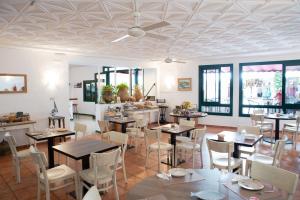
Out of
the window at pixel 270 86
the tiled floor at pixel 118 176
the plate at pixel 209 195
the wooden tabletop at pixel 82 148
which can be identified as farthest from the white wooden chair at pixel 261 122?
the plate at pixel 209 195

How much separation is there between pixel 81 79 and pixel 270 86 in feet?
30.5

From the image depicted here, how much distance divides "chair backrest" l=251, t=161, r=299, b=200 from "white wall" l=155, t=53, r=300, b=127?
6.67m

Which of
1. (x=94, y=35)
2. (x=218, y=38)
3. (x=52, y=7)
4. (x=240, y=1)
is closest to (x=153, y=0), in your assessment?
(x=240, y=1)

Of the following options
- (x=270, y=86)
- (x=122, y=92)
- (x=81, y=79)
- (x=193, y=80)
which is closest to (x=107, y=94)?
(x=122, y=92)

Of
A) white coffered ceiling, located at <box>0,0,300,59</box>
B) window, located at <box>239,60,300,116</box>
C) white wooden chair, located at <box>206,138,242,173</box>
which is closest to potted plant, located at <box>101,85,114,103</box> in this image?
white coffered ceiling, located at <box>0,0,300,59</box>

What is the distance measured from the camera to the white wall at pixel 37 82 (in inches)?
235

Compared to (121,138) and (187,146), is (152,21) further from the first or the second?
(187,146)

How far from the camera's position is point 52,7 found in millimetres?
3250

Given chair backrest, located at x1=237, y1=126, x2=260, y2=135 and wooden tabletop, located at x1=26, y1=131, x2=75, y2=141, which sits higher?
chair backrest, located at x1=237, y1=126, x2=260, y2=135

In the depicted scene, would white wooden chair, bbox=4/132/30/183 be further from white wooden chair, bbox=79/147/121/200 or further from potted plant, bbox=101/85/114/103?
potted plant, bbox=101/85/114/103

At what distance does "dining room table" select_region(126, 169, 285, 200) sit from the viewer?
1761mm

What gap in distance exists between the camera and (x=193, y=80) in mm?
9609

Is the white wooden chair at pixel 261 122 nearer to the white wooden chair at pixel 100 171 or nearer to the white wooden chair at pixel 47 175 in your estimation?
the white wooden chair at pixel 100 171

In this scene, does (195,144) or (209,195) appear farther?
(195,144)
